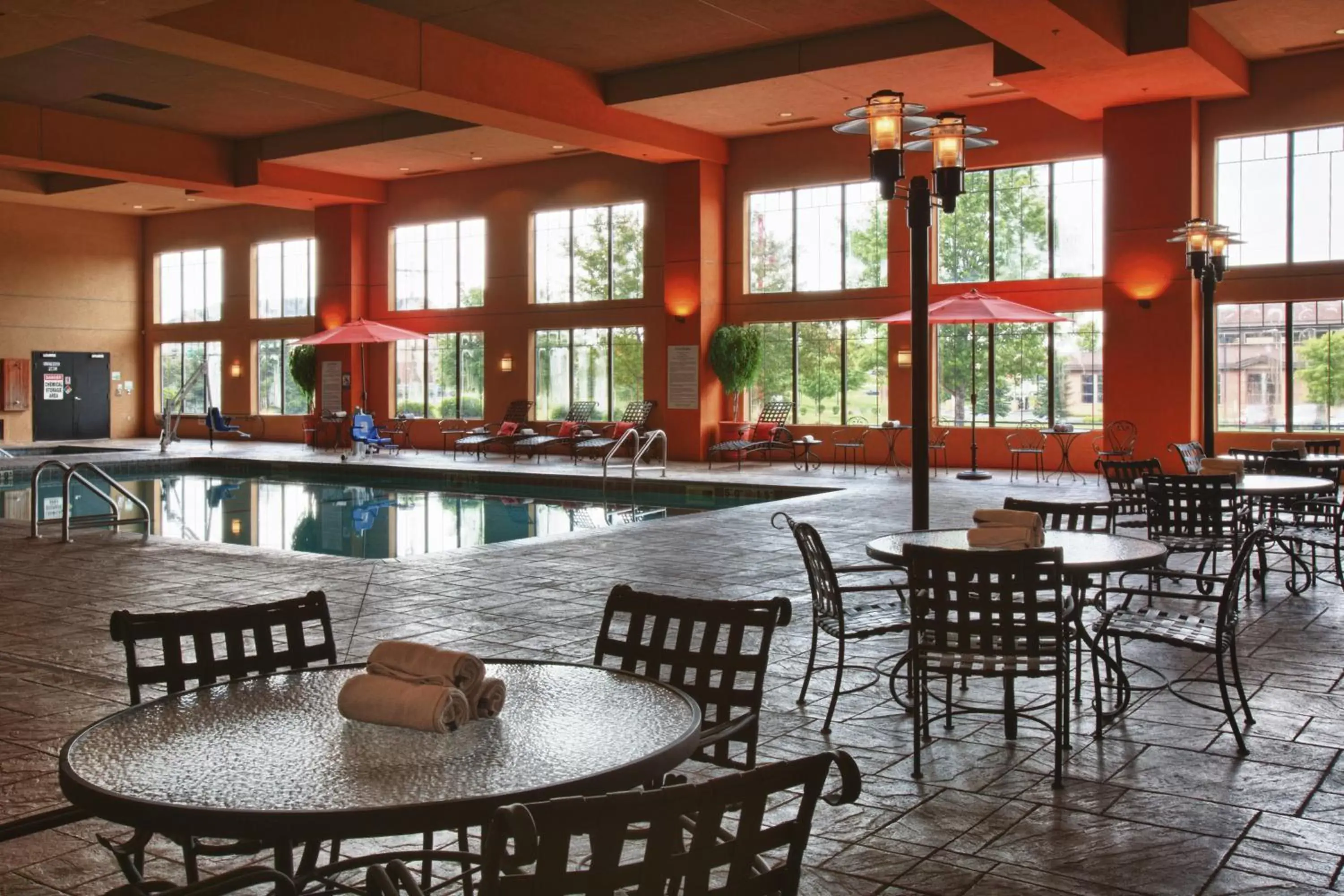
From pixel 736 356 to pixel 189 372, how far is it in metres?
13.8

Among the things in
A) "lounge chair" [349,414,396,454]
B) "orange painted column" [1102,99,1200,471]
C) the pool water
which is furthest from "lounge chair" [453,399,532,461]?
"orange painted column" [1102,99,1200,471]

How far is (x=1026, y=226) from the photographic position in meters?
15.8

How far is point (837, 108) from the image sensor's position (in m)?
15.4

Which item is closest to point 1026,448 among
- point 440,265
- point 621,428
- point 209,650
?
point 621,428

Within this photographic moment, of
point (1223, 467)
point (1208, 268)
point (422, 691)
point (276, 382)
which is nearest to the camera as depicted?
point (422, 691)

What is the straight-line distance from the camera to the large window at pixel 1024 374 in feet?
50.7

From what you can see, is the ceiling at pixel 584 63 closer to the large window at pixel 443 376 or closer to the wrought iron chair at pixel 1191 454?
the wrought iron chair at pixel 1191 454

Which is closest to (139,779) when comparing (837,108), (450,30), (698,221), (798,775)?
(798,775)

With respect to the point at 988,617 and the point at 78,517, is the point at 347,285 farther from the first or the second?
the point at 988,617

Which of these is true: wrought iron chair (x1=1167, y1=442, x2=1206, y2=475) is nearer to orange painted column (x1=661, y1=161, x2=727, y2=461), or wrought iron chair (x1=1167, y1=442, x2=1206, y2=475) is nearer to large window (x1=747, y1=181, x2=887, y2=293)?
large window (x1=747, y1=181, x2=887, y2=293)

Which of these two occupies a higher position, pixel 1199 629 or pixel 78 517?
pixel 1199 629

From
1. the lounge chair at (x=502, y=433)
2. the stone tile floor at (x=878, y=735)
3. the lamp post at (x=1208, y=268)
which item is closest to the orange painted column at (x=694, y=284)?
the lounge chair at (x=502, y=433)

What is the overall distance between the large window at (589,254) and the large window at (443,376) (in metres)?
1.80

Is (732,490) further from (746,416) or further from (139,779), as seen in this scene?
(139,779)
